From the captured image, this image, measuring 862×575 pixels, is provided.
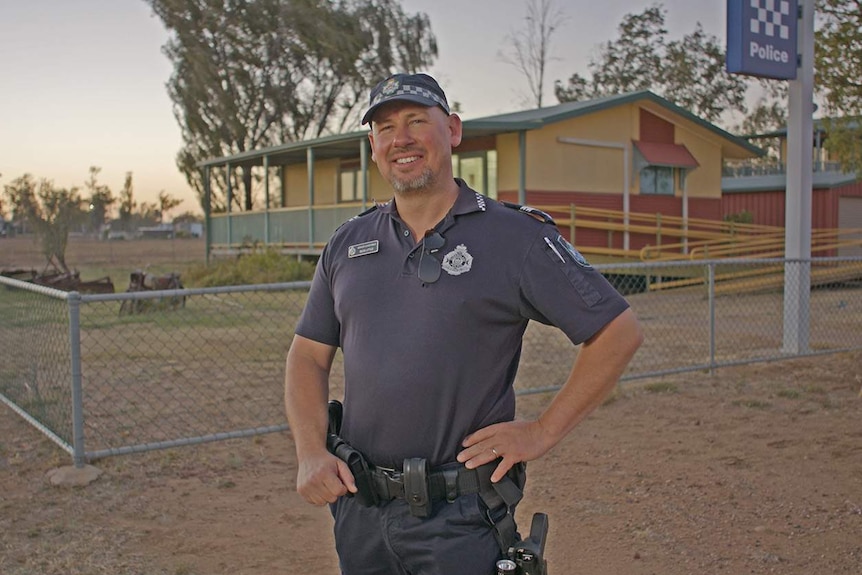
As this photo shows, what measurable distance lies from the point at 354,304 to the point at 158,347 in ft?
29.9

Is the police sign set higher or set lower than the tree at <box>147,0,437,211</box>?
lower

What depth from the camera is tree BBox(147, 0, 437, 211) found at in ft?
125

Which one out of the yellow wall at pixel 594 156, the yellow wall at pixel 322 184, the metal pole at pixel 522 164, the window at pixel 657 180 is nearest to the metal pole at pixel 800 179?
the metal pole at pixel 522 164

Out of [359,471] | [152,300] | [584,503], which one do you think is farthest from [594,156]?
[359,471]

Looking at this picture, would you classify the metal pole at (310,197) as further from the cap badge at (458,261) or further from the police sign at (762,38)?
the cap badge at (458,261)

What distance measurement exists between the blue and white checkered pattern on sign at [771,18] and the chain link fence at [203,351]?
2.40m

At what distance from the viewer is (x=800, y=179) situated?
31.0 feet

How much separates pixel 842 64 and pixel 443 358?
989cm

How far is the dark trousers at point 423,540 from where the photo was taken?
2137 mm

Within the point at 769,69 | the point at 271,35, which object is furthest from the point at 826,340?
the point at 271,35

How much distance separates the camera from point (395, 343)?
2.19m

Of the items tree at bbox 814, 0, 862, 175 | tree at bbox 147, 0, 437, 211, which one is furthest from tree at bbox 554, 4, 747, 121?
tree at bbox 814, 0, 862, 175

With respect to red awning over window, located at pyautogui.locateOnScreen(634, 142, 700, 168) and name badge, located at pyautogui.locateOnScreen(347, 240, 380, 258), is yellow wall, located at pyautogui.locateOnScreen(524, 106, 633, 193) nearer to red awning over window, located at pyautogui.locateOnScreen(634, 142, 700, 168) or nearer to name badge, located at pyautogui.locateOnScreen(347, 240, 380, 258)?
red awning over window, located at pyautogui.locateOnScreen(634, 142, 700, 168)

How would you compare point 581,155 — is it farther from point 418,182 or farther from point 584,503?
point 418,182
